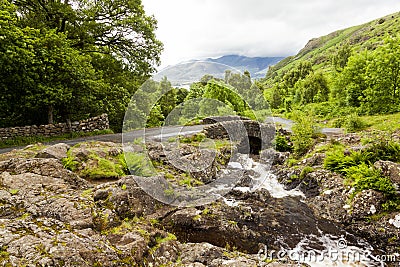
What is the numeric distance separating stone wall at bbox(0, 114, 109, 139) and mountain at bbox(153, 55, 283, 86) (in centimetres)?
1038

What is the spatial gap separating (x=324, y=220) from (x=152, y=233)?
6.12 m

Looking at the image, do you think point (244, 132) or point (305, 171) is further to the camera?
point (244, 132)

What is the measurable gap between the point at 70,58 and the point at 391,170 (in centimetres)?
1651

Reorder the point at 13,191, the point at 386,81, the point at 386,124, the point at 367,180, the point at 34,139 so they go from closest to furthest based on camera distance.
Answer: the point at 13,191
the point at 367,180
the point at 34,139
the point at 386,124
the point at 386,81

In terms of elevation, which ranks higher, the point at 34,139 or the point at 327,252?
the point at 34,139

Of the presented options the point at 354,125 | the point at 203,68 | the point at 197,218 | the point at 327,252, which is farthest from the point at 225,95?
the point at 354,125

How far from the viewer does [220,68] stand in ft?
23.8

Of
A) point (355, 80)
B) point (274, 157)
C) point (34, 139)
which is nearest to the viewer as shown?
point (34, 139)

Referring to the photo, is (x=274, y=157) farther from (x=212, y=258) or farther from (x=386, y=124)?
(x=212, y=258)

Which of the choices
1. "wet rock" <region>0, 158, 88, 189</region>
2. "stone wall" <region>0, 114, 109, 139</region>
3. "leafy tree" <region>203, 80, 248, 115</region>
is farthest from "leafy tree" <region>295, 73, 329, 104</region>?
"wet rock" <region>0, 158, 88, 189</region>

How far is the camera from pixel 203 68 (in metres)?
7.29

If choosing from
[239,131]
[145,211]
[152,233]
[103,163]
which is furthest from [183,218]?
[239,131]

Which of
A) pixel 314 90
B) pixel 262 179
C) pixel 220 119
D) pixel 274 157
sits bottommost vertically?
pixel 262 179

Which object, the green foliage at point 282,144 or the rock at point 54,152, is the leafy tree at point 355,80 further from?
the rock at point 54,152
